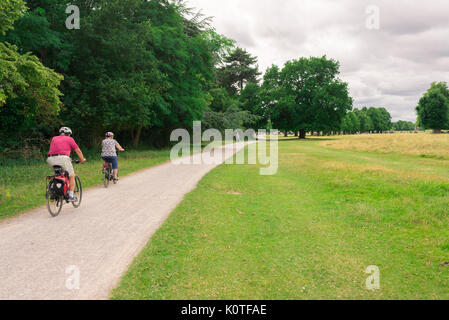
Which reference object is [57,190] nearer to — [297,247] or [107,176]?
[107,176]

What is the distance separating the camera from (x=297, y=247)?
5.26 metres

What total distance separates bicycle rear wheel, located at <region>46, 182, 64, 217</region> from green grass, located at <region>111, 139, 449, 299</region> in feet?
9.76

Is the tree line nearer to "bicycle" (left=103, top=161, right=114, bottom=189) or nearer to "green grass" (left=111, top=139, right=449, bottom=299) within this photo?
"bicycle" (left=103, top=161, right=114, bottom=189)

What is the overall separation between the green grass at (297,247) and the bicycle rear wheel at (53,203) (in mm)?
2976

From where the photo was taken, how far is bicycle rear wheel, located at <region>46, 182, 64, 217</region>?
6.96 meters

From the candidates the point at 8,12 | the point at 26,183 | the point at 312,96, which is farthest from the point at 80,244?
the point at 312,96

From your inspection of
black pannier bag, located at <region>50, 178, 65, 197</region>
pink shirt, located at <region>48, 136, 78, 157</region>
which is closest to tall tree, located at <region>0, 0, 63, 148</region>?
pink shirt, located at <region>48, 136, 78, 157</region>

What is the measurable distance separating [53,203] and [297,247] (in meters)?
5.96

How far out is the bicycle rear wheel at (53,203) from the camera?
22.8 feet

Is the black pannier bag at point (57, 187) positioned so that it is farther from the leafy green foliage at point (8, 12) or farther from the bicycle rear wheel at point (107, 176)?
the leafy green foliage at point (8, 12)

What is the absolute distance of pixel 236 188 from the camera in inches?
424

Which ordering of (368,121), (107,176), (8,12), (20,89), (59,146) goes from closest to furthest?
1. (59,146)
2. (107,176)
3. (8,12)
4. (20,89)
5. (368,121)
